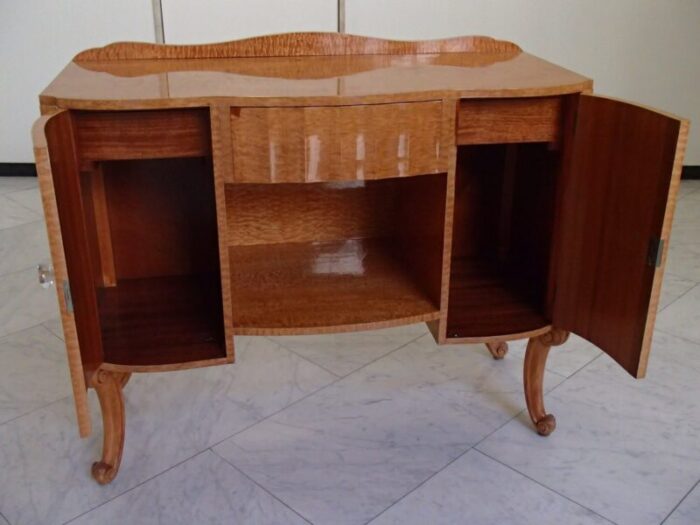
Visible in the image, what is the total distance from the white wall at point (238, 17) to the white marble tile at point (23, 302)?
3.90 feet

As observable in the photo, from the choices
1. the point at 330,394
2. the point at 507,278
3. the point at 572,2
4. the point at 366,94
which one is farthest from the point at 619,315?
the point at 572,2

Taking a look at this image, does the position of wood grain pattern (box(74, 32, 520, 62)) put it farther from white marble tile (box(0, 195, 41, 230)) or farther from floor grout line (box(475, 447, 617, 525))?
white marble tile (box(0, 195, 41, 230))

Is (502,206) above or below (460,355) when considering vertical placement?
above

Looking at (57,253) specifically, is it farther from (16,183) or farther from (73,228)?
(16,183)

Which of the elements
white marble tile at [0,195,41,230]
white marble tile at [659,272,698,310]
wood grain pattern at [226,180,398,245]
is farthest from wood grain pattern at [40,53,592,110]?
white marble tile at [0,195,41,230]

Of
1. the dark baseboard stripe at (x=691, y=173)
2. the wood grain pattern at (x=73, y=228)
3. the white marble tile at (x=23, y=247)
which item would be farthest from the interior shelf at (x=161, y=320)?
the dark baseboard stripe at (x=691, y=173)

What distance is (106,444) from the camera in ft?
4.11

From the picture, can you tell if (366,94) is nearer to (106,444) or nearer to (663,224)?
(663,224)

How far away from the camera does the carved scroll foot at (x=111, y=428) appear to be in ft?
3.98

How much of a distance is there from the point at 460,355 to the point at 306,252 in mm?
510

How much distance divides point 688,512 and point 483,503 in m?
0.35

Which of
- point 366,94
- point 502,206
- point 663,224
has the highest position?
point 366,94

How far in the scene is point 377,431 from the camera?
1.40 meters

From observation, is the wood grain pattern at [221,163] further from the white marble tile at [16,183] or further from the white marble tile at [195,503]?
the white marble tile at [16,183]
